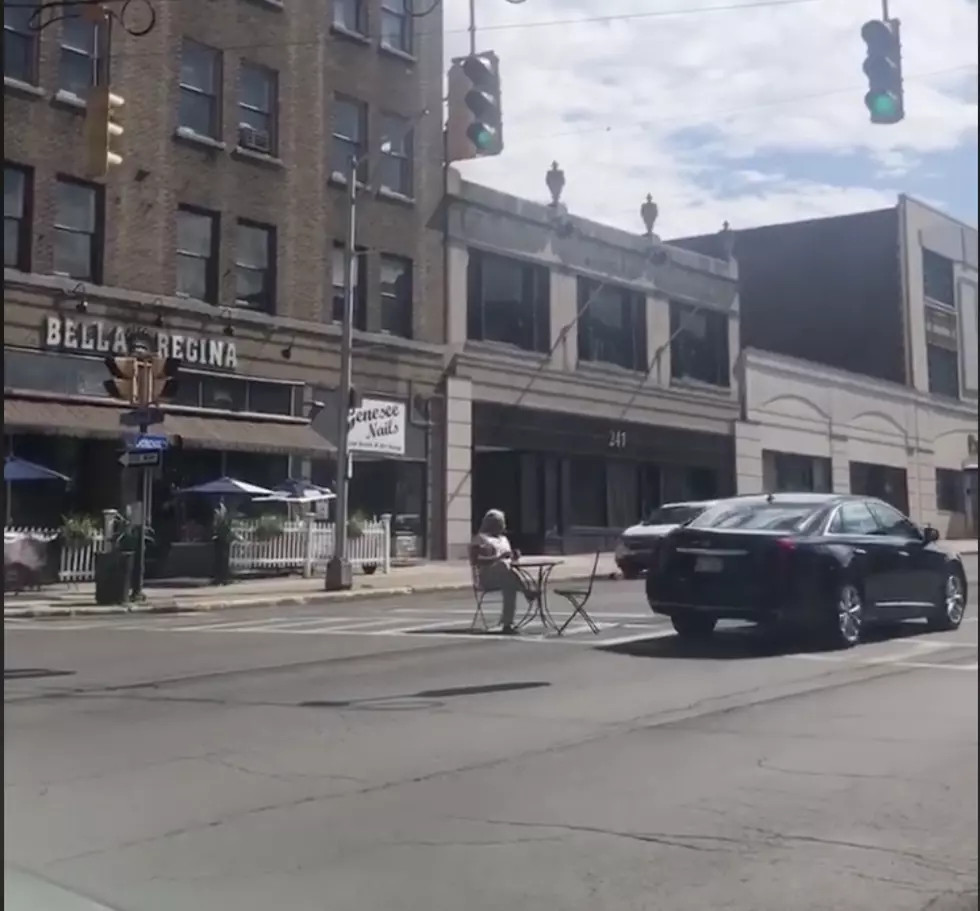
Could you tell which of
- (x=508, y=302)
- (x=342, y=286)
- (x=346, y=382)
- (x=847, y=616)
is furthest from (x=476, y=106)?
(x=847, y=616)

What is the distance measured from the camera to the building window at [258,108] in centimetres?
507

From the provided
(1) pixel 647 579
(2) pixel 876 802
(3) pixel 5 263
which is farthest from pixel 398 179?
(2) pixel 876 802

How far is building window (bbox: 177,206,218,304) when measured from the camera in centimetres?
496

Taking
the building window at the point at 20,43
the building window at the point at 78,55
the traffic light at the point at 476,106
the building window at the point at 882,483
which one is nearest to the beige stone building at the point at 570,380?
the traffic light at the point at 476,106

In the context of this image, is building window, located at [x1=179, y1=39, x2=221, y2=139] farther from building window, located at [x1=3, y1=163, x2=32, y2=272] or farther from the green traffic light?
the green traffic light

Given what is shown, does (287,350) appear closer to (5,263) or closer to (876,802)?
(5,263)

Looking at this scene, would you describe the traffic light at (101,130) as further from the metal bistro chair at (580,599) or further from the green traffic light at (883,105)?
the green traffic light at (883,105)

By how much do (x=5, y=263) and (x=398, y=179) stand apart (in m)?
1.42

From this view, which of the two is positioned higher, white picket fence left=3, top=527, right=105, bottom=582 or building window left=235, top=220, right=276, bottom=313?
building window left=235, top=220, right=276, bottom=313

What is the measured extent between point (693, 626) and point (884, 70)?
2845 mm

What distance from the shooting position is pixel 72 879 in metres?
4.46

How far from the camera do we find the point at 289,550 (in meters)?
5.11

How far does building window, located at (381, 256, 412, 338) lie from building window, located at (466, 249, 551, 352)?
24cm

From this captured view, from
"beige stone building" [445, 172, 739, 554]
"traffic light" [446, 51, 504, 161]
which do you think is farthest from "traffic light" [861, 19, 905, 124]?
"traffic light" [446, 51, 504, 161]
